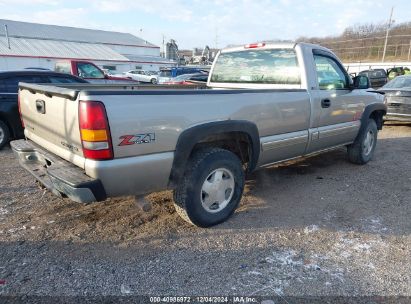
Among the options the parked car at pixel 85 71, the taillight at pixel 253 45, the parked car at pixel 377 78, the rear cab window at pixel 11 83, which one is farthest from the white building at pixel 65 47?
the taillight at pixel 253 45

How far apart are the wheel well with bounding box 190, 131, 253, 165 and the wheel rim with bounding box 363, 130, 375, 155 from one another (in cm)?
302

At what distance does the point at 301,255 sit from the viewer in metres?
3.11

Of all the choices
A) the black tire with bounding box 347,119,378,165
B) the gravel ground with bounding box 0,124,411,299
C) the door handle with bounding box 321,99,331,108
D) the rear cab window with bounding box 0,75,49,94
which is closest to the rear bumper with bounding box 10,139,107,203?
the gravel ground with bounding box 0,124,411,299

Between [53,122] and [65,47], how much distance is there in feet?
152

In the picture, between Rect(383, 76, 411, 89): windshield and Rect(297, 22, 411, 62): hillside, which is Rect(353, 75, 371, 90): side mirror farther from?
Rect(297, 22, 411, 62): hillside

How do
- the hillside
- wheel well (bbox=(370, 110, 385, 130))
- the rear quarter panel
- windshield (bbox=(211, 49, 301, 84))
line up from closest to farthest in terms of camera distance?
the rear quarter panel, windshield (bbox=(211, 49, 301, 84)), wheel well (bbox=(370, 110, 385, 130)), the hillside

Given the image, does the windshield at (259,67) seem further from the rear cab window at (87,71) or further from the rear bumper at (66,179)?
the rear cab window at (87,71)

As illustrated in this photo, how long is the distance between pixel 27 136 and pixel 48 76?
12.6ft

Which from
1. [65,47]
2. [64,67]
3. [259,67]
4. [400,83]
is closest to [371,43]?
[65,47]

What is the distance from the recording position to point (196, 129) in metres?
3.11

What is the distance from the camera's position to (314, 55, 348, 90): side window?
461cm

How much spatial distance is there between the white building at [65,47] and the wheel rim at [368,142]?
38.3 meters

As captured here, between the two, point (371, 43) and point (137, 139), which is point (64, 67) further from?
point (371, 43)

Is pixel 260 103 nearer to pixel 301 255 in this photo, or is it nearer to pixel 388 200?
pixel 301 255
